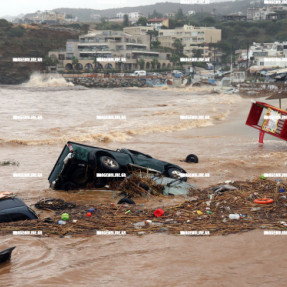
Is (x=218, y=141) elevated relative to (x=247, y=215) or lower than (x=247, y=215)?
lower

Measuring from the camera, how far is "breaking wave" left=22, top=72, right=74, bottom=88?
89000 millimetres

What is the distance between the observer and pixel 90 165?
28.4ft

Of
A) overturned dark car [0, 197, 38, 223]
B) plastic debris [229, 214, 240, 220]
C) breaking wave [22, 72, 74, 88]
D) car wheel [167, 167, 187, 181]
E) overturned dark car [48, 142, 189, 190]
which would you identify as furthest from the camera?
breaking wave [22, 72, 74, 88]

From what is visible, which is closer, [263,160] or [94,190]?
[94,190]

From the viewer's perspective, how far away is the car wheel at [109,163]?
8633 mm

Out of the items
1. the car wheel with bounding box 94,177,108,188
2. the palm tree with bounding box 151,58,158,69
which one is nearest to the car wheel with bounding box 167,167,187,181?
the car wheel with bounding box 94,177,108,188

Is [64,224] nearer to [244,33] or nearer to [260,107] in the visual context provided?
[260,107]

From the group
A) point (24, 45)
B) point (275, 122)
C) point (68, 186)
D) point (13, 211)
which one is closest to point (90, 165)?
point (68, 186)

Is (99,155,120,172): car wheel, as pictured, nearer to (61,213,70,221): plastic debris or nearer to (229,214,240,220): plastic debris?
(61,213,70,221): plastic debris

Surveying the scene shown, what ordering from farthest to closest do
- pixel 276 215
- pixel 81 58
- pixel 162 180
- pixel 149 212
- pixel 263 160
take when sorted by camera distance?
pixel 81 58, pixel 263 160, pixel 162 180, pixel 149 212, pixel 276 215

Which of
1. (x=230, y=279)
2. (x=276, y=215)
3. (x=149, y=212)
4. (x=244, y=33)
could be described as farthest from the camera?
(x=244, y=33)

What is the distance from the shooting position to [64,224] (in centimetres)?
663

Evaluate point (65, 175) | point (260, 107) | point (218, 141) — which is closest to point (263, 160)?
point (260, 107)

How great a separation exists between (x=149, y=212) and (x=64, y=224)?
4.29ft
